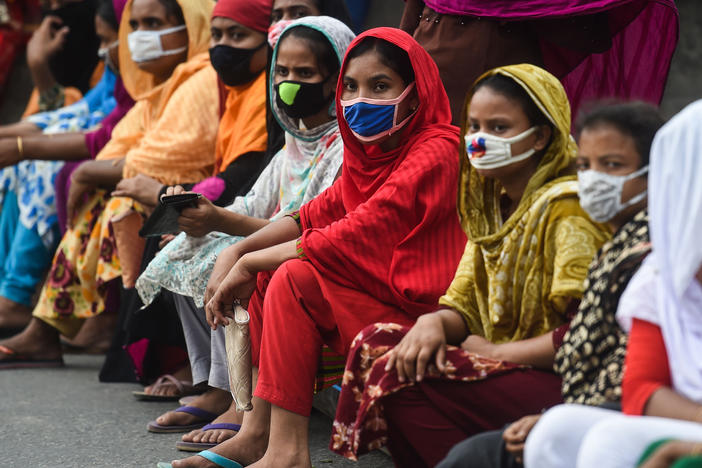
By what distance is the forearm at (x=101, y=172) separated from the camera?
17.2 feet

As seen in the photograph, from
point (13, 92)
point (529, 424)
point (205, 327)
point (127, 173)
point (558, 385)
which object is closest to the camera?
point (529, 424)

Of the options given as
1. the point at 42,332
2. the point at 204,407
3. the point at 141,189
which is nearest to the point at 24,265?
the point at 42,332

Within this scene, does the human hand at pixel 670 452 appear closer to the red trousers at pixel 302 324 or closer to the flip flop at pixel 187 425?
the red trousers at pixel 302 324

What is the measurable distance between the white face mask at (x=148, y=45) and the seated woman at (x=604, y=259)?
3466 mm

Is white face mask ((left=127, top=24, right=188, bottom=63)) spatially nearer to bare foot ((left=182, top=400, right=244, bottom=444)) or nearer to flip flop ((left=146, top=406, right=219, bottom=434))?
flip flop ((left=146, top=406, right=219, bottom=434))

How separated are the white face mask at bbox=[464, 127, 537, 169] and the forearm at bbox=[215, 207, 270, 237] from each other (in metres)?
1.36

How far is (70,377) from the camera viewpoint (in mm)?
5242

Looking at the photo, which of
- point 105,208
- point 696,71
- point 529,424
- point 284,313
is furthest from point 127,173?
point 529,424

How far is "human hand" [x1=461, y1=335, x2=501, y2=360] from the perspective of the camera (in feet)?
8.24

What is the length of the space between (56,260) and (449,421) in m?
3.54

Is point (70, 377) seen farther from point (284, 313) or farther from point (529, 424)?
point (529, 424)

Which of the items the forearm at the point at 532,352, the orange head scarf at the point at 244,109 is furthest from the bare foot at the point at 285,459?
the orange head scarf at the point at 244,109

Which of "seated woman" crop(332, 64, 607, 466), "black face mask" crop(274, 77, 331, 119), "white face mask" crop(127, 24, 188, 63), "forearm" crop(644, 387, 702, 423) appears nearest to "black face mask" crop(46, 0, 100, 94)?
"white face mask" crop(127, 24, 188, 63)

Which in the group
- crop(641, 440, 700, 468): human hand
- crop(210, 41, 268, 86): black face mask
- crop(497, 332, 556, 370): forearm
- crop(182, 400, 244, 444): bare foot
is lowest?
crop(182, 400, 244, 444): bare foot
